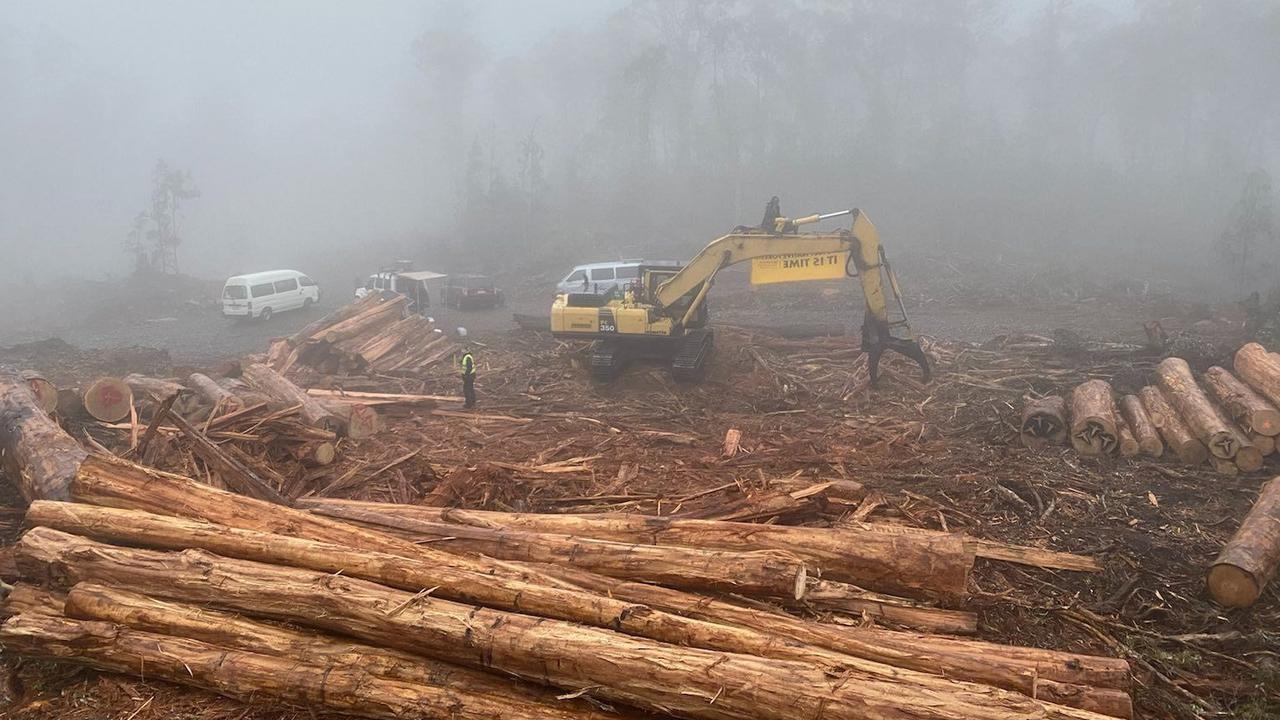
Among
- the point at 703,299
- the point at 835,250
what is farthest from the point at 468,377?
the point at 835,250

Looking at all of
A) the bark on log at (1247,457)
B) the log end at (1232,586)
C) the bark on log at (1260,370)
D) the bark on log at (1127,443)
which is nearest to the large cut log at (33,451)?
the log end at (1232,586)

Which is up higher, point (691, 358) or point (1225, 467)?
point (691, 358)

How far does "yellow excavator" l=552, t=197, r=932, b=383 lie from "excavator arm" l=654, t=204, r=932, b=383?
0.06 ft

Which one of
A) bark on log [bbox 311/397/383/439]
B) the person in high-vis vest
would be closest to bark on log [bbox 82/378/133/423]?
bark on log [bbox 311/397/383/439]

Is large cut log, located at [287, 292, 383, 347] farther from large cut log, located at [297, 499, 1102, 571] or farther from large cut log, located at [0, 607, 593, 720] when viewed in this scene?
large cut log, located at [0, 607, 593, 720]

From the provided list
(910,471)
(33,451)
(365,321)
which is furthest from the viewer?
(365,321)

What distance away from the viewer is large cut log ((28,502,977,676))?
4418 millimetres

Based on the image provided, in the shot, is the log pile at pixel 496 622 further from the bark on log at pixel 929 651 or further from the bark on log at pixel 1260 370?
the bark on log at pixel 1260 370

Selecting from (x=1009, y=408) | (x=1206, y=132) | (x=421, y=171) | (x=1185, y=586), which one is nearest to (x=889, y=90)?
(x=1206, y=132)

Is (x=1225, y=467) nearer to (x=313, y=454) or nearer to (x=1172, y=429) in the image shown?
(x=1172, y=429)

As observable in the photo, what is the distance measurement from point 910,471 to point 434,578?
6488mm

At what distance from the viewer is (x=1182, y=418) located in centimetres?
1004

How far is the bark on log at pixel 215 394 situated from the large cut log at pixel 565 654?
499 cm

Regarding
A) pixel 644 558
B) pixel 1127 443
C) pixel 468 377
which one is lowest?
pixel 1127 443
